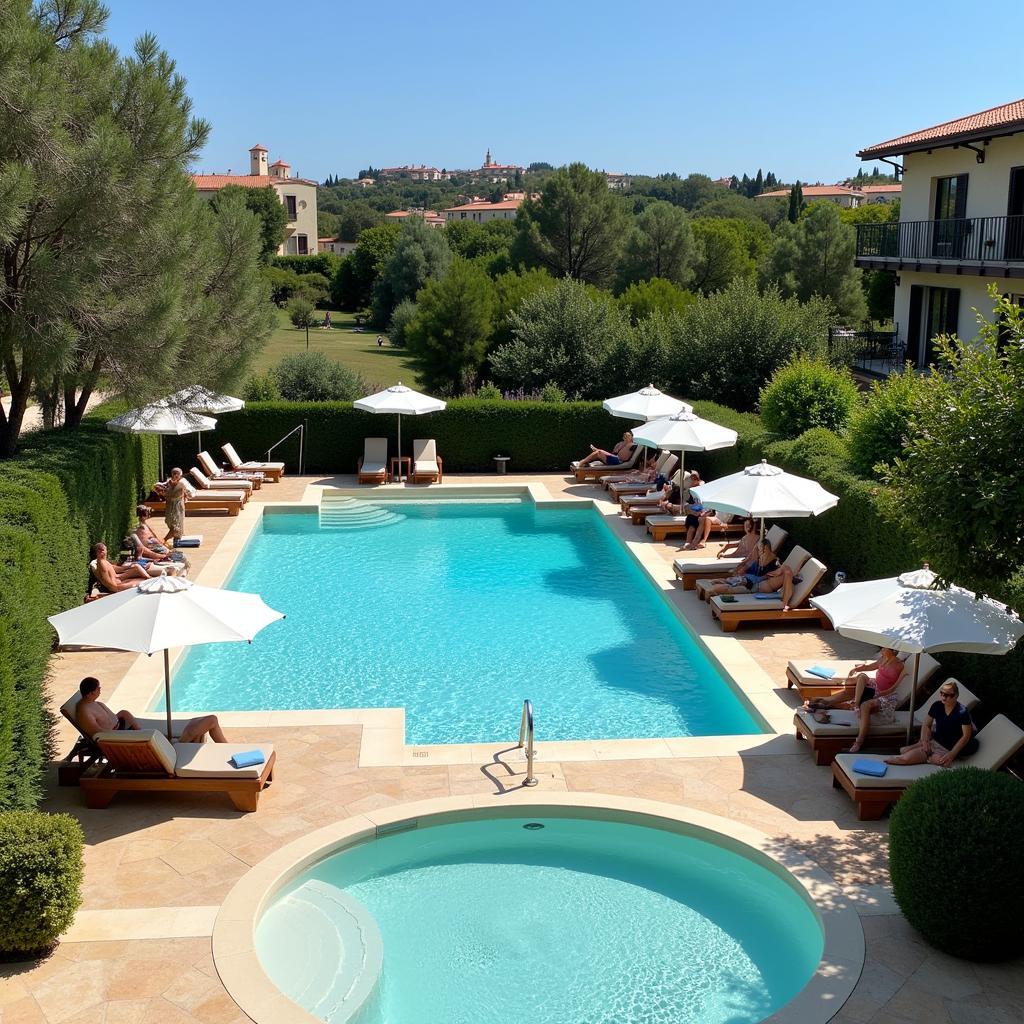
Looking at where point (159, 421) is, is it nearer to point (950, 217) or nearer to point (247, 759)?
point (247, 759)

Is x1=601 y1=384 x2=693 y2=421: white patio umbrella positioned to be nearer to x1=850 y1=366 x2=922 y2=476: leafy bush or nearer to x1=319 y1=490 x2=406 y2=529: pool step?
x1=319 y1=490 x2=406 y2=529: pool step

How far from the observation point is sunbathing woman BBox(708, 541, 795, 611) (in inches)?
602

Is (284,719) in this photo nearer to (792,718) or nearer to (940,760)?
(792,718)

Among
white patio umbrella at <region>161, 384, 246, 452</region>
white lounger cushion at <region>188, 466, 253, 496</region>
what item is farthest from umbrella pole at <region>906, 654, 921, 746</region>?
white lounger cushion at <region>188, 466, 253, 496</region>

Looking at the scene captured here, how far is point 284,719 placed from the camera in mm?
12016

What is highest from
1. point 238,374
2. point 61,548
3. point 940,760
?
point 238,374

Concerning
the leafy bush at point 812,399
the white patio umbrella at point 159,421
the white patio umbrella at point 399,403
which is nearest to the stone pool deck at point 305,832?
the white patio umbrella at point 159,421

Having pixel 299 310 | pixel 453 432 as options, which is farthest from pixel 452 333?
pixel 299 310

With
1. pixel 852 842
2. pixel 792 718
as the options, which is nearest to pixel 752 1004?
pixel 852 842

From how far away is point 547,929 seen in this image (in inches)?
332

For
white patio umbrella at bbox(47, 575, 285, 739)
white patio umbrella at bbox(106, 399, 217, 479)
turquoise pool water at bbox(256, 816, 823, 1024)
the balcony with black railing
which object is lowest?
turquoise pool water at bbox(256, 816, 823, 1024)

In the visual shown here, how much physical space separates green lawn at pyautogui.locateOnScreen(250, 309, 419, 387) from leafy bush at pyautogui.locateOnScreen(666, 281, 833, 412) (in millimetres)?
22101

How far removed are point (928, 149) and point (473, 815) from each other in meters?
26.8

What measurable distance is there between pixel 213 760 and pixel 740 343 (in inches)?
814
